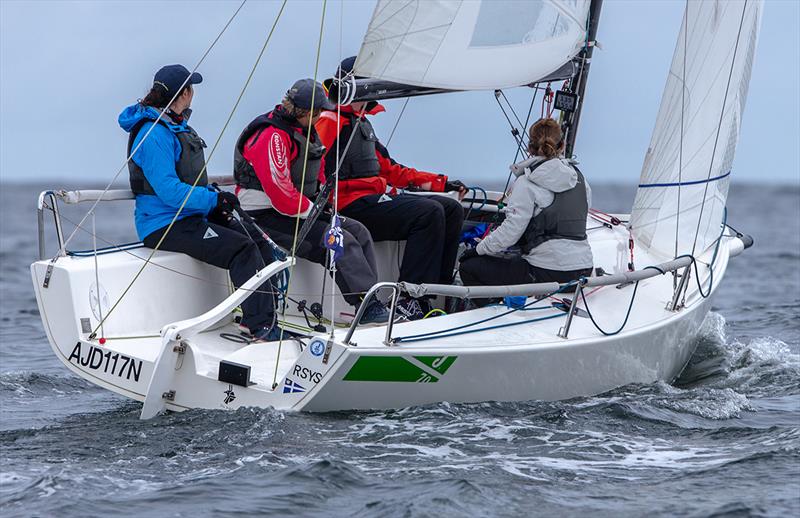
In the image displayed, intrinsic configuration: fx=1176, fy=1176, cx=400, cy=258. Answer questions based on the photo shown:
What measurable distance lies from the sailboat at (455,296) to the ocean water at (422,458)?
150mm

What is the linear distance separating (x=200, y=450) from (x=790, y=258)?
14.1 meters

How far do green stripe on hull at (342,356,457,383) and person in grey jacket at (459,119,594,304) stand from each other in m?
0.99

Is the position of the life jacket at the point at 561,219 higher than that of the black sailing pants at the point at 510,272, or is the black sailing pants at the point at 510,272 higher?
the life jacket at the point at 561,219

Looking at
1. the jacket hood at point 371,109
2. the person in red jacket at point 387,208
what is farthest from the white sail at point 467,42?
the jacket hood at point 371,109

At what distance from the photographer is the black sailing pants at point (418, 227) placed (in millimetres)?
→ 6449

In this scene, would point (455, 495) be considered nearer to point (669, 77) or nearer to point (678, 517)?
point (678, 517)

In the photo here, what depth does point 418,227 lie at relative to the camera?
21.2 feet

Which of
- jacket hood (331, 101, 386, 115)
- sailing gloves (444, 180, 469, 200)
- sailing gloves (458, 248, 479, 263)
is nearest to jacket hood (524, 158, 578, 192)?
sailing gloves (458, 248, 479, 263)

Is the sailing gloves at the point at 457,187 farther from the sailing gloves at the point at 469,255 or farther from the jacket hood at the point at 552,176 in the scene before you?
the jacket hood at the point at 552,176

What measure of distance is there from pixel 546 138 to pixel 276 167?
1.39 metres

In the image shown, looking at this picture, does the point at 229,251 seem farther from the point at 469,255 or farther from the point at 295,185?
the point at 469,255

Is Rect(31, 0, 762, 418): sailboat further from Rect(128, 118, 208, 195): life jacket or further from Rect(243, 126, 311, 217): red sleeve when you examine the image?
Rect(243, 126, 311, 217): red sleeve

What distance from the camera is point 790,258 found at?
17.4 meters

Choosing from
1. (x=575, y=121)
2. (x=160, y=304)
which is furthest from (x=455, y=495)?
(x=575, y=121)
